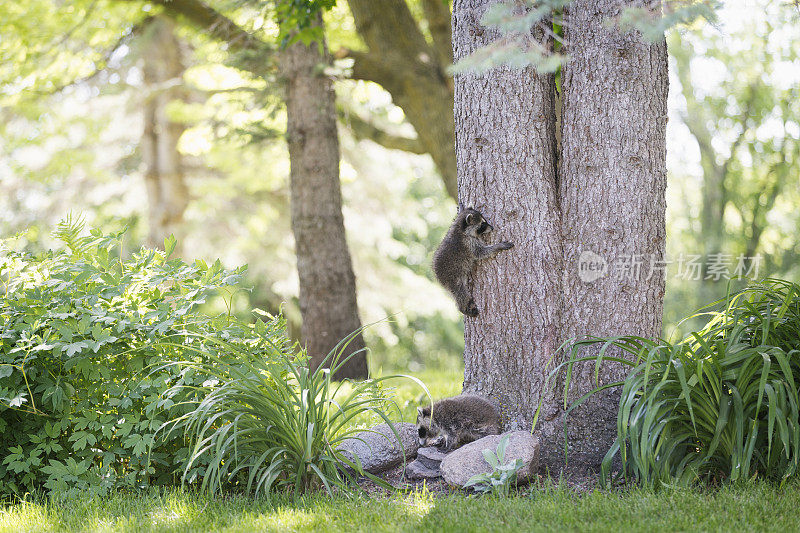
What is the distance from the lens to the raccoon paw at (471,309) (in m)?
4.30

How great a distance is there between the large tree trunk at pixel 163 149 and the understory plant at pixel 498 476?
13463 millimetres

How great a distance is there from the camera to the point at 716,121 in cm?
1706

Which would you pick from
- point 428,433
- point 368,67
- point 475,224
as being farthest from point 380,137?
point 428,433

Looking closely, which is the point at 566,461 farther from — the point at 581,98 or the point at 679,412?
the point at 581,98

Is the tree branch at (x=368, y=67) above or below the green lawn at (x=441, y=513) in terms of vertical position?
above

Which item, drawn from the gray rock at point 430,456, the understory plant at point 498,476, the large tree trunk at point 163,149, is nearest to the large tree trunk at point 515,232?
the gray rock at point 430,456

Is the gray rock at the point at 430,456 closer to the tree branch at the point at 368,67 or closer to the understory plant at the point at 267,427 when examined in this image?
the understory plant at the point at 267,427

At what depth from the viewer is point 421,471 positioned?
399 centimetres

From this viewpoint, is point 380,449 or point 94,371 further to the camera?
point 380,449

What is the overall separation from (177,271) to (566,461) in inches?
100

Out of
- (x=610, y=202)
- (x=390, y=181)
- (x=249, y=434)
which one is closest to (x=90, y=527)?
(x=249, y=434)

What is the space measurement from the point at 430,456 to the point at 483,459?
1.48ft

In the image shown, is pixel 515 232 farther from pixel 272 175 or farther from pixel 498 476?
pixel 272 175

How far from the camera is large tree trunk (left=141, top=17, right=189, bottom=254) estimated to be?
15.9m
